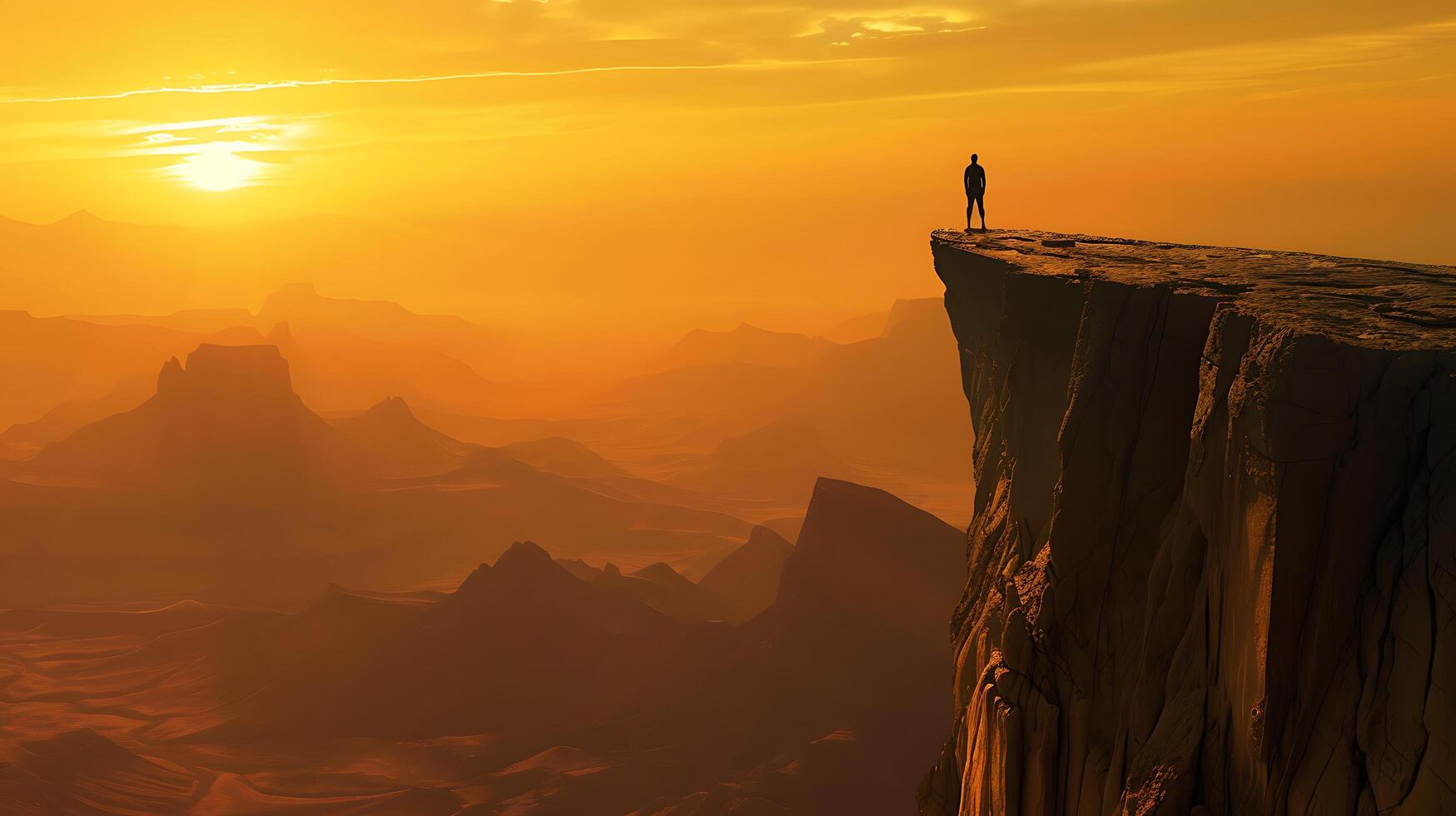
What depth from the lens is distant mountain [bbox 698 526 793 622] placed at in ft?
392

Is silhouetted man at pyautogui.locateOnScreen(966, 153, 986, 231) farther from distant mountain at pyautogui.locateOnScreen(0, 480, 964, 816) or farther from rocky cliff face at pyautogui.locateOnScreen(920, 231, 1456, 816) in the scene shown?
distant mountain at pyautogui.locateOnScreen(0, 480, 964, 816)

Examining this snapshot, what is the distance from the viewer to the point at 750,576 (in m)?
126

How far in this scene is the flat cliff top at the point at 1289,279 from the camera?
11.6 meters

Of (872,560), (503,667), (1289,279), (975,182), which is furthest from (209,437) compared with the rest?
(1289,279)

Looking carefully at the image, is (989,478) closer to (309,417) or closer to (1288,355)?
(1288,355)

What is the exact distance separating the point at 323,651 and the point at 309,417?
94265 mm

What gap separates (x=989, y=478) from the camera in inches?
830

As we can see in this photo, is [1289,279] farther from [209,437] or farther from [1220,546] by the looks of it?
[209,437]

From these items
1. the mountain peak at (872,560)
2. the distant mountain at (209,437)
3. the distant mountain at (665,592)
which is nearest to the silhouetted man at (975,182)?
the mountain peak at (872,560)

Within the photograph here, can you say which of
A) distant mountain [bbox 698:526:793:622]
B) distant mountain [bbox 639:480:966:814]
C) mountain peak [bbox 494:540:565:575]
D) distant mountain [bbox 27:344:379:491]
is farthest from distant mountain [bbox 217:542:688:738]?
distant mountain [bbox 27:344:379:491]

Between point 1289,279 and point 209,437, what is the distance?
17616cm

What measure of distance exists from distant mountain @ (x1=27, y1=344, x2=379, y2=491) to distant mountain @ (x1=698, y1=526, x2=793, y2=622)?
249 feet

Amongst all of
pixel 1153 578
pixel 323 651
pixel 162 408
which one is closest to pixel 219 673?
pixel 323 651

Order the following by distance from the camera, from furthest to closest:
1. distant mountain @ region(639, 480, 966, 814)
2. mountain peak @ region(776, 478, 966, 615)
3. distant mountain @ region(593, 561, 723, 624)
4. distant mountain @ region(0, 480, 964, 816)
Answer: distant mountain @ region(593, 561, 723, 624) → mountain peak @ region(776, 478, 966, 615) → distant mountain @ region(0, 480, 964, 816) → distant mountain @ region(639, 480, 966, 814)
